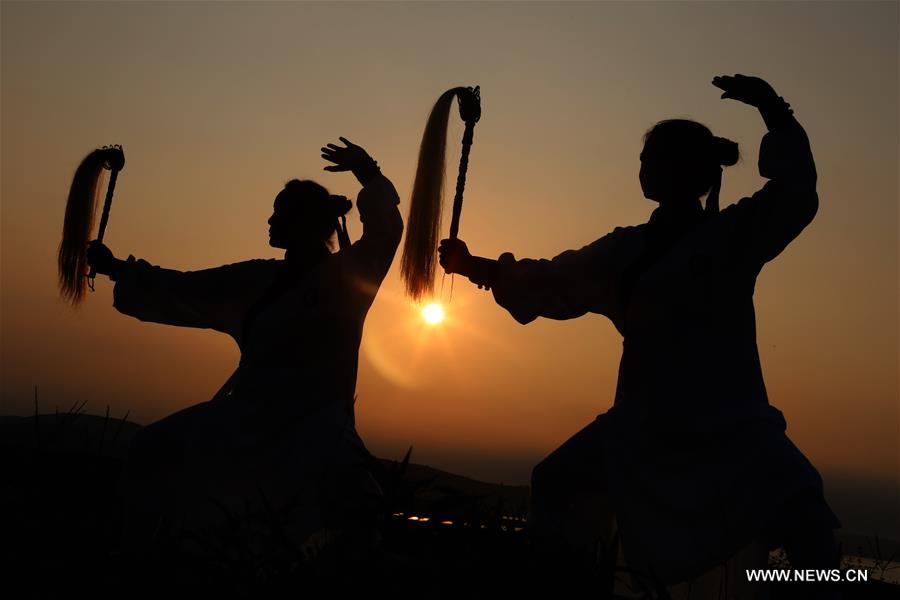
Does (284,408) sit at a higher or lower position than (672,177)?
lower

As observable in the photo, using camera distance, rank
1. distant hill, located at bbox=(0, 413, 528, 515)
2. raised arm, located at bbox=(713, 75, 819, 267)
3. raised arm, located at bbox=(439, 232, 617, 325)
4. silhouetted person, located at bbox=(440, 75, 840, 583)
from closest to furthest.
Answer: distant hill, located at bbox=(0, 413, 528, 515), silhouetted person, located at bbox=(440, 75, 840, 583), raised arm, located at bbox=(713, 75, 819, 267), raised arm, located at bbox=(439, 232, 617, 325)

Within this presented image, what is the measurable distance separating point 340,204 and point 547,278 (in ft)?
5.32

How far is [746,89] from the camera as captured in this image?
15.5 ft

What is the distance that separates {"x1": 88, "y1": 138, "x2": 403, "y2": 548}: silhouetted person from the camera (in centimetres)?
562

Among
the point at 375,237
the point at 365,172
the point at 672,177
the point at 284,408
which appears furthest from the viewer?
the point at 365,172

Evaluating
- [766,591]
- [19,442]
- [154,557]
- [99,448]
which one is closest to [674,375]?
[766,591]

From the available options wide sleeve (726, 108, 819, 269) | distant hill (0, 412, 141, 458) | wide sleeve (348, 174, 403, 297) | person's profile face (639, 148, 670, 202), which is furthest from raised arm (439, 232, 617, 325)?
distant hill (0, 412, 141, 458)

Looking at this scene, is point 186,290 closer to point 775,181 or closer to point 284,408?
point 284,408

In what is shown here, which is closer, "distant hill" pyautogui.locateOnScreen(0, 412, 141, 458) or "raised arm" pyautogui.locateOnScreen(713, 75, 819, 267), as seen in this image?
"raised arm" pyautogui.locateOnScreen(713, 75, 819, 267)

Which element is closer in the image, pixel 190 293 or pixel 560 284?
pixel 560 284

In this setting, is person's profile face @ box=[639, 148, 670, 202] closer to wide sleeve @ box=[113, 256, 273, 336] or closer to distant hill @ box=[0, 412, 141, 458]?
wide sleeve @ box=[113, 256, 273, 336]

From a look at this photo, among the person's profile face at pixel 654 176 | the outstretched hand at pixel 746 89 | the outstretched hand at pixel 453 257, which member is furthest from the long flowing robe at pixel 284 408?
the outstretched hand at pixel 746 89

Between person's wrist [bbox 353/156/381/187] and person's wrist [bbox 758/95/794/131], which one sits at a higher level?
person's wrist [bbox 353/156/381/187]

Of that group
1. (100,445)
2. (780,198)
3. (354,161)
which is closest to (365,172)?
(354,161)
